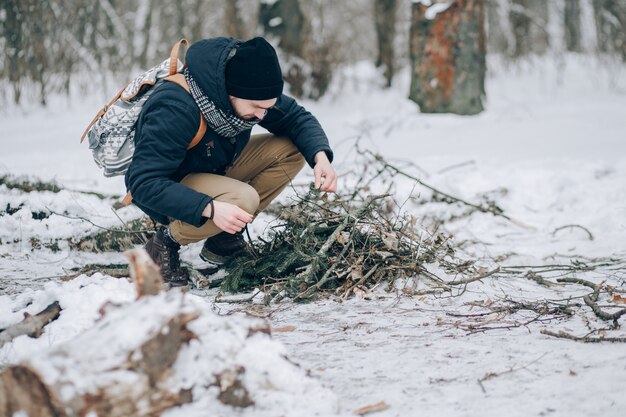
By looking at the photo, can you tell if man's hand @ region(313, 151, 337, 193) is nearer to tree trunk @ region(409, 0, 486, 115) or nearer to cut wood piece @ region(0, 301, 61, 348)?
cut wood piece @ region(0, 301, 61, 348)

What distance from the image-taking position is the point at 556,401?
173 cm

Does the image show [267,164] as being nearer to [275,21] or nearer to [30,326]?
[30,326]

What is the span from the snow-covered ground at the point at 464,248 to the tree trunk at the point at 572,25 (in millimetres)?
4249

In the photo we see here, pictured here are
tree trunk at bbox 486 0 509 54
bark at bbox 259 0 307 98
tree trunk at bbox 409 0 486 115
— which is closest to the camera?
tree trunk at bbox 409 0 486 115

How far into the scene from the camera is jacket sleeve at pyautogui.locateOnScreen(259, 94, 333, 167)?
132 inches

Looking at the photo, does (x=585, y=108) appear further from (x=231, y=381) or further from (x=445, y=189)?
(x=231, y=381)

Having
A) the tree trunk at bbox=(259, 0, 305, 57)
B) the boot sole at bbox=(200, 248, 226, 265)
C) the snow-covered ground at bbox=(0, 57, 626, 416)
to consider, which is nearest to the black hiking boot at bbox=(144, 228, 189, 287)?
the boot sole at bbox=(200, 248, 226, 265)

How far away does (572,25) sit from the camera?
45.3 ft

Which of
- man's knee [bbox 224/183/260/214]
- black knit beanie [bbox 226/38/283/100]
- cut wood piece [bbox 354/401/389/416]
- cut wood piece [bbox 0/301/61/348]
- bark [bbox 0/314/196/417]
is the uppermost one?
black knit beanie [bbox 226/38/283/100]

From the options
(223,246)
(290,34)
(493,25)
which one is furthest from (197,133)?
(493,25)

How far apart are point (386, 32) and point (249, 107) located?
9.22 metres

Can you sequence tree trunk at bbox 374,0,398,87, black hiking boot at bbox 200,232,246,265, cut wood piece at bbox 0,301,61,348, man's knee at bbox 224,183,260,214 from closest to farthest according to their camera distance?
cut wood piece at bbox 0,301,61,348 < man's knee at bbox 224,183,260,214 < black hiking boot at bbox 200,232,246,265 < tree trunk at bbox 374,0,398,87

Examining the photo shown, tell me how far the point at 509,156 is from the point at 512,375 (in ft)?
13.6

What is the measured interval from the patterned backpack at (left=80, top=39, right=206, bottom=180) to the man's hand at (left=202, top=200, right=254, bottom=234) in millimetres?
439
